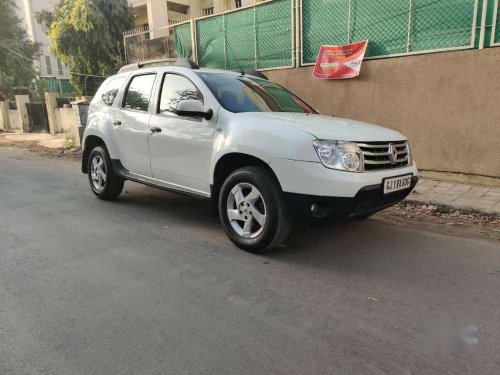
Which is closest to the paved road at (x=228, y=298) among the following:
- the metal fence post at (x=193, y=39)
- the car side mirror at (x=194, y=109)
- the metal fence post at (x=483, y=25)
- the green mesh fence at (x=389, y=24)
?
the car side mirror at (x=194, y=109)

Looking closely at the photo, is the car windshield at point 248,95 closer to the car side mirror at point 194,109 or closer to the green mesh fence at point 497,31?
the car side mirror at point 194,109

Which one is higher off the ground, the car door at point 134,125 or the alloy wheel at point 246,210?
the car door at point 134,125

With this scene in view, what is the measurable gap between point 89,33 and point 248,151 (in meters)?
12.1

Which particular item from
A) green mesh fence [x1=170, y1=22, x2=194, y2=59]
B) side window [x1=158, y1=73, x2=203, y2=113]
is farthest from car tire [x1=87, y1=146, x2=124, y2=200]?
green mesh fence [x1=170, y1=22, x2=194, y2=59]

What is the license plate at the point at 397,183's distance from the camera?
11.9 feet

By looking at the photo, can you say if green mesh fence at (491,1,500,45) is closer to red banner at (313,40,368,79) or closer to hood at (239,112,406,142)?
red banner at (313,40,368,79)

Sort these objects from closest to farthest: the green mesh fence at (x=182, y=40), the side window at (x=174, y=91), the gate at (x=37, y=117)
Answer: the side window at (x=174, y=91) → the green mesh fence at (x=182, y=40) → the gate at (x=37, y=117)

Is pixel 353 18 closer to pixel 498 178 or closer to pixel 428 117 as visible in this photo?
pixel 428 117

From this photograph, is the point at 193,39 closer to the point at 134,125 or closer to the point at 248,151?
the point at 134,125

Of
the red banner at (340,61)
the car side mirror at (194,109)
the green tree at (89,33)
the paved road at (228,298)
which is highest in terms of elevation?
the green tree at (89,33)

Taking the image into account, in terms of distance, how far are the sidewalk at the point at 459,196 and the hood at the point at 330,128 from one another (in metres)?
2.01

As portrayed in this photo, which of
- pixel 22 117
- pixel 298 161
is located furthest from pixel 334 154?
pixel 22 117

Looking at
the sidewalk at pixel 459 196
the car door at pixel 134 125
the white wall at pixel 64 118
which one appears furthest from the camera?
the white wall at pixel 64 118

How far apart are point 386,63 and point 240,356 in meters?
6.21
